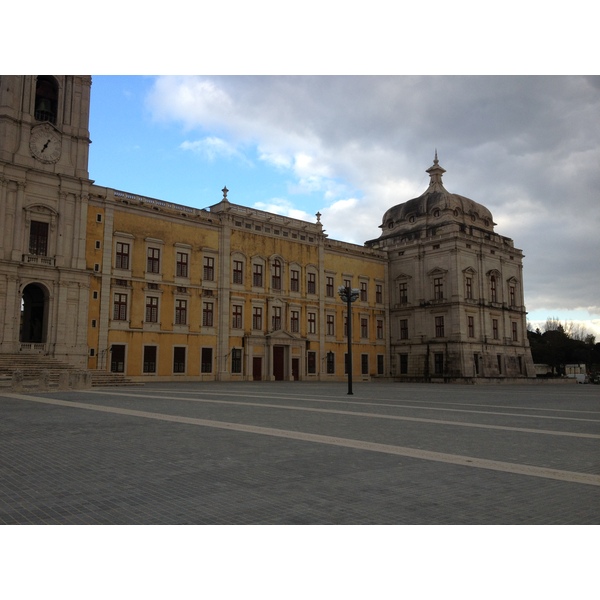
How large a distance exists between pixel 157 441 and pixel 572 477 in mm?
6176

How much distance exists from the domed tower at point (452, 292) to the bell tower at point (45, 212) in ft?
98.2

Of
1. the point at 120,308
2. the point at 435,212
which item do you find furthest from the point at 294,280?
the point at 435,212

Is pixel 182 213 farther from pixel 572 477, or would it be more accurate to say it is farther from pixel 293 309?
pixel 572 477

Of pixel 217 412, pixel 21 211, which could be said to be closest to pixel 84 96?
pixel 21 211

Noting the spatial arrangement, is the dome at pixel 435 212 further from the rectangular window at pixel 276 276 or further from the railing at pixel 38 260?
the railing at pixel 38 260

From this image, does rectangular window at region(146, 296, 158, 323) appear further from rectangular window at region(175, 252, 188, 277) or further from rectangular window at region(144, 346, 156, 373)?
rectangular window at region(175, 252, 188, 277)

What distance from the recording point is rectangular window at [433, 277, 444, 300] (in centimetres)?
5359

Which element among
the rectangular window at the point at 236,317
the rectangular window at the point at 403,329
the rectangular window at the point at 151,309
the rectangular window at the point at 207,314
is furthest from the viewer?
the rectangular window at the point at 403,329

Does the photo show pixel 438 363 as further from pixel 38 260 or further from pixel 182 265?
pixel 38 260

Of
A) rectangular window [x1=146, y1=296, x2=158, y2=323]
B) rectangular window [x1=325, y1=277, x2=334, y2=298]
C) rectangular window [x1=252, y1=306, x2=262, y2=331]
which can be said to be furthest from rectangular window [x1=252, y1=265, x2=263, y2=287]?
rectangular window [x1=146, y1=296, x2=158, y2=323]

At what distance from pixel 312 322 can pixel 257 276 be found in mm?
7132

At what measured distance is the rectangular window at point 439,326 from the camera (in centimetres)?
5303

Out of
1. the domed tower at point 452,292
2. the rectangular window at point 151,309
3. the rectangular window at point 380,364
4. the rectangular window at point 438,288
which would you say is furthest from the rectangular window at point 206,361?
the rectangular window at point 438,288

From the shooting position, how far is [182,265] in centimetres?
4228
